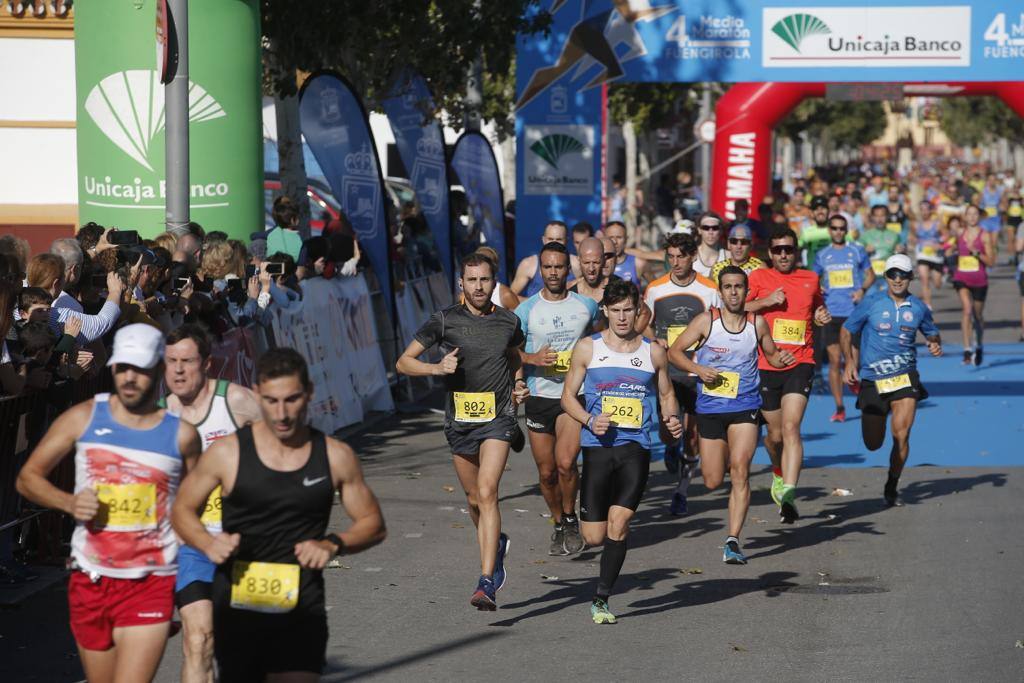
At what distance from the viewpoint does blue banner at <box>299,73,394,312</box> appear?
16.1 metres

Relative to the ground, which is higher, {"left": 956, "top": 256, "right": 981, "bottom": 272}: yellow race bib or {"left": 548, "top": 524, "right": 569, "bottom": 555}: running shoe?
{"left": 956, "top": 256, "right": 981, "bottom": 272}: yellow race bib

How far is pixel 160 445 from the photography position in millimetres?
5727

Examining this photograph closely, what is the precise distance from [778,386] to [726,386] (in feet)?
4.88

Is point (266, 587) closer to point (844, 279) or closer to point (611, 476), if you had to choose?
point (611, 476)

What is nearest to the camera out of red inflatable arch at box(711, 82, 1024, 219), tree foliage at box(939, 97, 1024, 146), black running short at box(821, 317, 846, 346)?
black running short at box(821, 317, 846, 346)

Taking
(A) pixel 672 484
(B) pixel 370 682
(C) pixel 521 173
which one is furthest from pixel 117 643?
(C) pixel 521 173

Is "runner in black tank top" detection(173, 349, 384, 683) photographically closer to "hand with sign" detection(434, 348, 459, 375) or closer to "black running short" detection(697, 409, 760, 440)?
"hand with sign" detection(434, 348, 459, 375)

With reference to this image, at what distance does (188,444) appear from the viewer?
5777 millimetres

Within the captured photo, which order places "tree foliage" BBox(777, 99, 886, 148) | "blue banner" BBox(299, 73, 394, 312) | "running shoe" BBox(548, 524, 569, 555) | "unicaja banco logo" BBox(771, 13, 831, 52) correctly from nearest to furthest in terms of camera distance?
"running shoe" BBox(548, 524, 569, 555) < "blue banner" BBox(299, 73, 394, 312) < "unicaja banco logo" BBox(771, 13, 831, 52) < "tree foliage" BBox(777, 99, 886, 148)

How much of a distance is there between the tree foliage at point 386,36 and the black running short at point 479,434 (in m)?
9.46

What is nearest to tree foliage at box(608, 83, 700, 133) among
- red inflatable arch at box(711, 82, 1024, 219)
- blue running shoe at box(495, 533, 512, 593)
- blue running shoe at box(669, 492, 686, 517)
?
red inflatable arch at box(711, 82, 1024, 219)

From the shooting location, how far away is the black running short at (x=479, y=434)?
9.08m

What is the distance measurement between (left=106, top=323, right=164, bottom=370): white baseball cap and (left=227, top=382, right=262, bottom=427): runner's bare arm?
1.98 feet

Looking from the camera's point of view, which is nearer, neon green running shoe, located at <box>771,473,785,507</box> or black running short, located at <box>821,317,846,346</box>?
neon green running shoe, located at <box>771,473,785,507</box>
